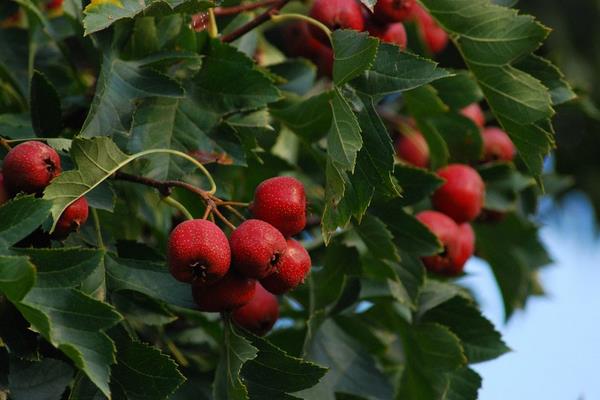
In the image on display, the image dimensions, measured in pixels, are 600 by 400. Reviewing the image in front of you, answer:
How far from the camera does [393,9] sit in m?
2.59

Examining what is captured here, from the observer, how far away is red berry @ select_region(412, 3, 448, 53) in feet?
10.5

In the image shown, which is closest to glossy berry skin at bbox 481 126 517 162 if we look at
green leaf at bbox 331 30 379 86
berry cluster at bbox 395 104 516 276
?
berry cluster at bbox 395 104 516 276

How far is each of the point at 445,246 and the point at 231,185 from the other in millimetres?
607

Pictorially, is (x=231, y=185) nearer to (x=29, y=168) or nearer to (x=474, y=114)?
(x=29, y=168)

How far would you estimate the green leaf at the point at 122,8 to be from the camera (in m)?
2.13

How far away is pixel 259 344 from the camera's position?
227cm

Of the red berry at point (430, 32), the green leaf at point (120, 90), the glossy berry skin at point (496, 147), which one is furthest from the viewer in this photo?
the glossy berry skin at point (496, 147)

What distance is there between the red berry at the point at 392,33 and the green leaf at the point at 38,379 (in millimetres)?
1152

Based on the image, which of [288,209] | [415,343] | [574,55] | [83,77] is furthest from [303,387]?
[574,55]

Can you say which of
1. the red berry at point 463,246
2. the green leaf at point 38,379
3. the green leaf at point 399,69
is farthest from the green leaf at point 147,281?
the red berry at point 463,246

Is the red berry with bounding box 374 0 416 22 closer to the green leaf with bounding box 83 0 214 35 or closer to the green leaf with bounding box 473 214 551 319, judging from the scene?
the green leaf with bounding box 83 0 214 35

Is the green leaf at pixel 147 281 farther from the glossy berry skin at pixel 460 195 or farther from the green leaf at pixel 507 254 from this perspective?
the green leaf at pixel 507 254

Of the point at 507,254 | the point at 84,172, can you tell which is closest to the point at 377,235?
the point at 84,172

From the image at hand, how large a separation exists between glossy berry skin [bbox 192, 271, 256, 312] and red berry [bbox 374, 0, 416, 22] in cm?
81
